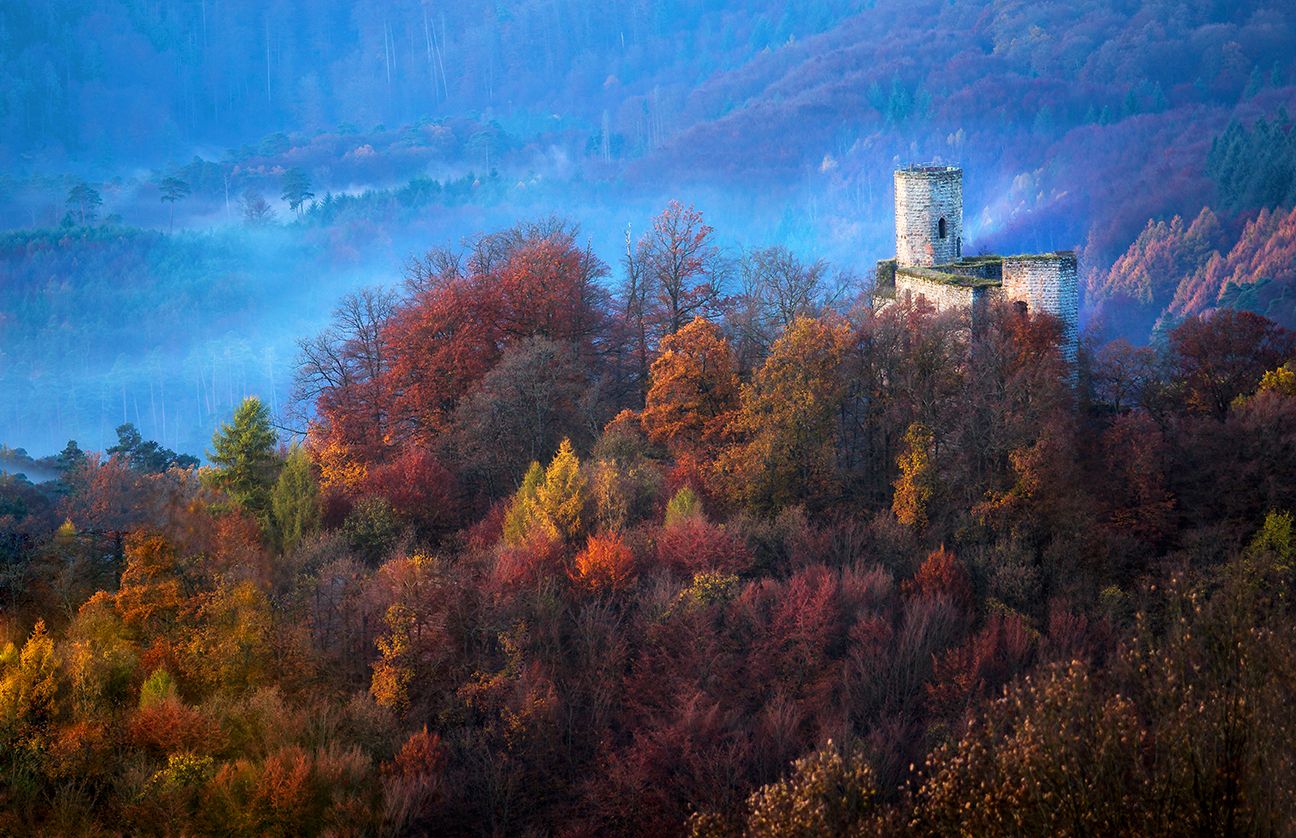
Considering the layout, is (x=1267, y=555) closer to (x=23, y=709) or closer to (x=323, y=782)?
(x=323, y=782)

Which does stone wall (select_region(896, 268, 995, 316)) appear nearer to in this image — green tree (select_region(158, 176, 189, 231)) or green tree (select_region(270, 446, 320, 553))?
green tree (select_region(270, 446, 320, 553))

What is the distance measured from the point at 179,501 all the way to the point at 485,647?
11.8 meters

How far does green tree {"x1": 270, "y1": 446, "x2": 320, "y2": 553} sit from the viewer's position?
37.9 metres

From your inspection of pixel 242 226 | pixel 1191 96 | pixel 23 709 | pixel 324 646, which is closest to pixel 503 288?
pixel 324 646

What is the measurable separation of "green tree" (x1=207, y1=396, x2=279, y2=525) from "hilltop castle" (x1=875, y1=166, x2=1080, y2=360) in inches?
853

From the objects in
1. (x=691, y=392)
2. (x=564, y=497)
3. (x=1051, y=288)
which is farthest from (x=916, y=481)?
(x=564, y=497)

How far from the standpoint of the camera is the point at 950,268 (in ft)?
152

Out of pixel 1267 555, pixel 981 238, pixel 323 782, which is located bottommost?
pixel 323 782

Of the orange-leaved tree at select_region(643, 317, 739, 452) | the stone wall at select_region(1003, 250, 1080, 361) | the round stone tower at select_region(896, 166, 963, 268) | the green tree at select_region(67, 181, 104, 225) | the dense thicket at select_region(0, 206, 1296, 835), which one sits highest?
the green tree at select_region(67, 181, 104, 225)

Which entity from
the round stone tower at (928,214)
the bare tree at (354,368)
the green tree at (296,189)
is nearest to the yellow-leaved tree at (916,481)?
the round stone tower at (928,214)

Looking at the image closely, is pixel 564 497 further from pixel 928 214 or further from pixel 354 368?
pixel 928 214

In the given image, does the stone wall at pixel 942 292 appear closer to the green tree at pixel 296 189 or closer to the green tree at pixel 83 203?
the green tree at pixel 296 189

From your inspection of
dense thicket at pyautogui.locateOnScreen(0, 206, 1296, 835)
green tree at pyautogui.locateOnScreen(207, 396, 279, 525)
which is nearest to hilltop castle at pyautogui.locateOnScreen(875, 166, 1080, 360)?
dense thicket at pyautogui.locateOnScreen(0, 206, 1296, 835)

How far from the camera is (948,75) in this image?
15000 centimetres
